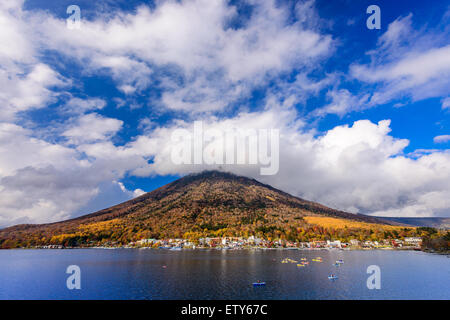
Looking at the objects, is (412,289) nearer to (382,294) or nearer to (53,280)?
(382,294)

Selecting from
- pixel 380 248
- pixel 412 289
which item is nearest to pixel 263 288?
pixel 412 289

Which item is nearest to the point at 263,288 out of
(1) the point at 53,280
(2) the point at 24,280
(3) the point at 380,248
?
(1) the point at 53,280
